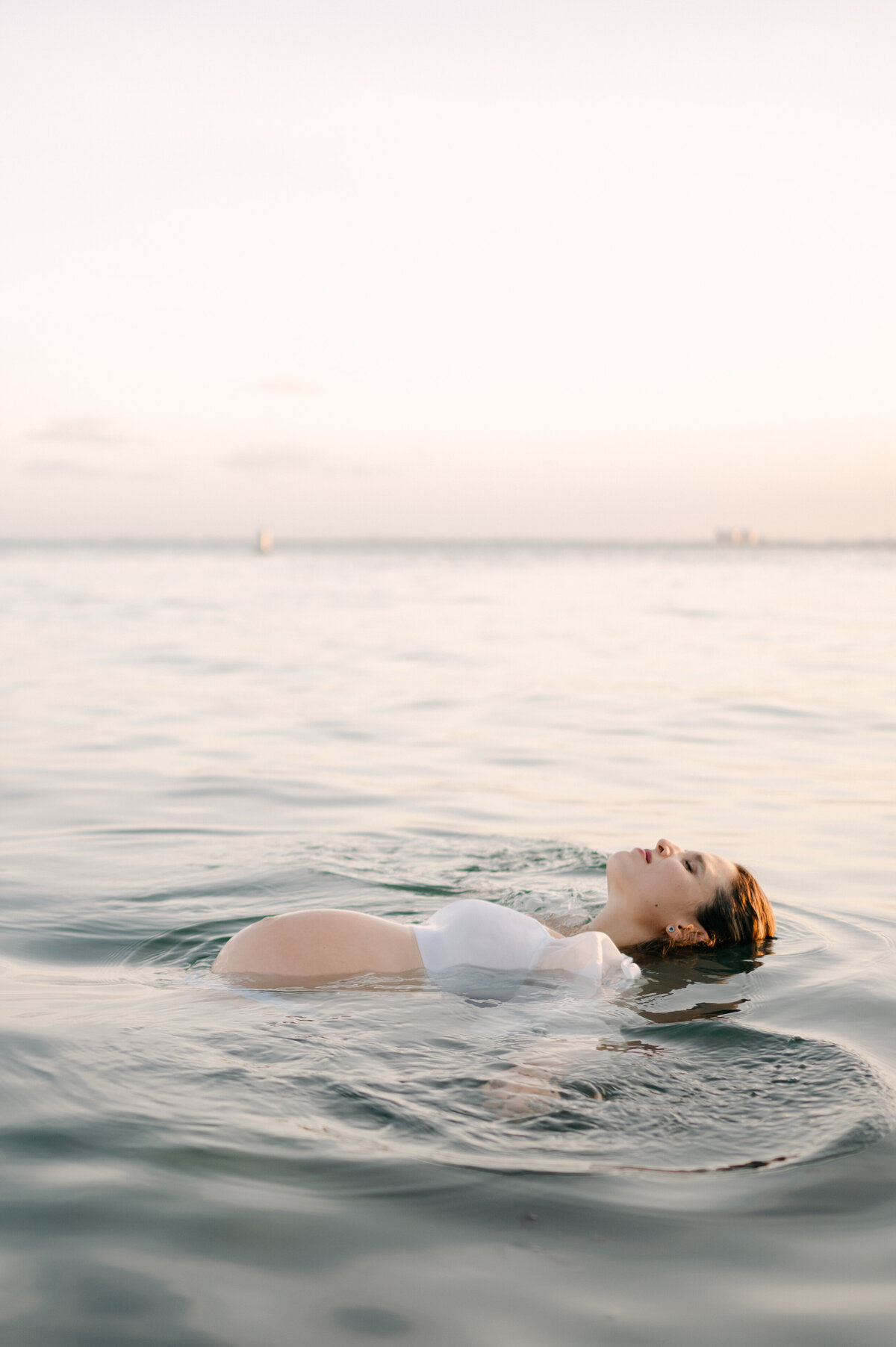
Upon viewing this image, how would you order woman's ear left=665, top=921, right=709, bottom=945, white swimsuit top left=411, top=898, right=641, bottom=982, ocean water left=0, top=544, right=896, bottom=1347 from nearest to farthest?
ocean water left=0, top=544, right=896, bottom=1347, white swimsuit top left=411, top=898, right=641, bottom=982, woman's ear left=665, top=921, right=709, bottom=945

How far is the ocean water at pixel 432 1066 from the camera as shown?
3.05 meters

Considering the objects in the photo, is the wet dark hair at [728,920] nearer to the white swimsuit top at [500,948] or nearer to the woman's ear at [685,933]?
the woman's ear at [685,933]

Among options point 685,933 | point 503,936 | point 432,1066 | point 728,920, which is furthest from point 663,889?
point 432,1066

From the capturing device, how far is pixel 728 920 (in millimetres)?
5770

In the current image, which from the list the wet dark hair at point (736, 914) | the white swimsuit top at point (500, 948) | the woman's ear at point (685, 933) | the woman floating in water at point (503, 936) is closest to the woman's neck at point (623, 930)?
the woman floating in water at point (503, 936)

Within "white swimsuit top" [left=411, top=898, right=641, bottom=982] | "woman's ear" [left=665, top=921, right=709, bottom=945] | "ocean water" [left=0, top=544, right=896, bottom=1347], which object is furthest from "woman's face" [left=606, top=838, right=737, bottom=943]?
"white swimsuit top" [left=411, top=898, right=641, bottom=982]

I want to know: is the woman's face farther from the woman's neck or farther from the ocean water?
the ocean water

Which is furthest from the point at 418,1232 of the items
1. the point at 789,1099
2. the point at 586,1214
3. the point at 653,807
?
the point at 653,807

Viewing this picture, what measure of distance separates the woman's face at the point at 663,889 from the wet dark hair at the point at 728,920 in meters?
0.04

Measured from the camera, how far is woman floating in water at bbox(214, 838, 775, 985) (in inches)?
197

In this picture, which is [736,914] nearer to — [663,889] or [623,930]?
[663,889]

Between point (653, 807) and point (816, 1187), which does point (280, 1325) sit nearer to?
point (816, 1187)

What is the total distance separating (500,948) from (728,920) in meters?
1.30

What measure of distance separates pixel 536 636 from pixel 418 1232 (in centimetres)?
2170
